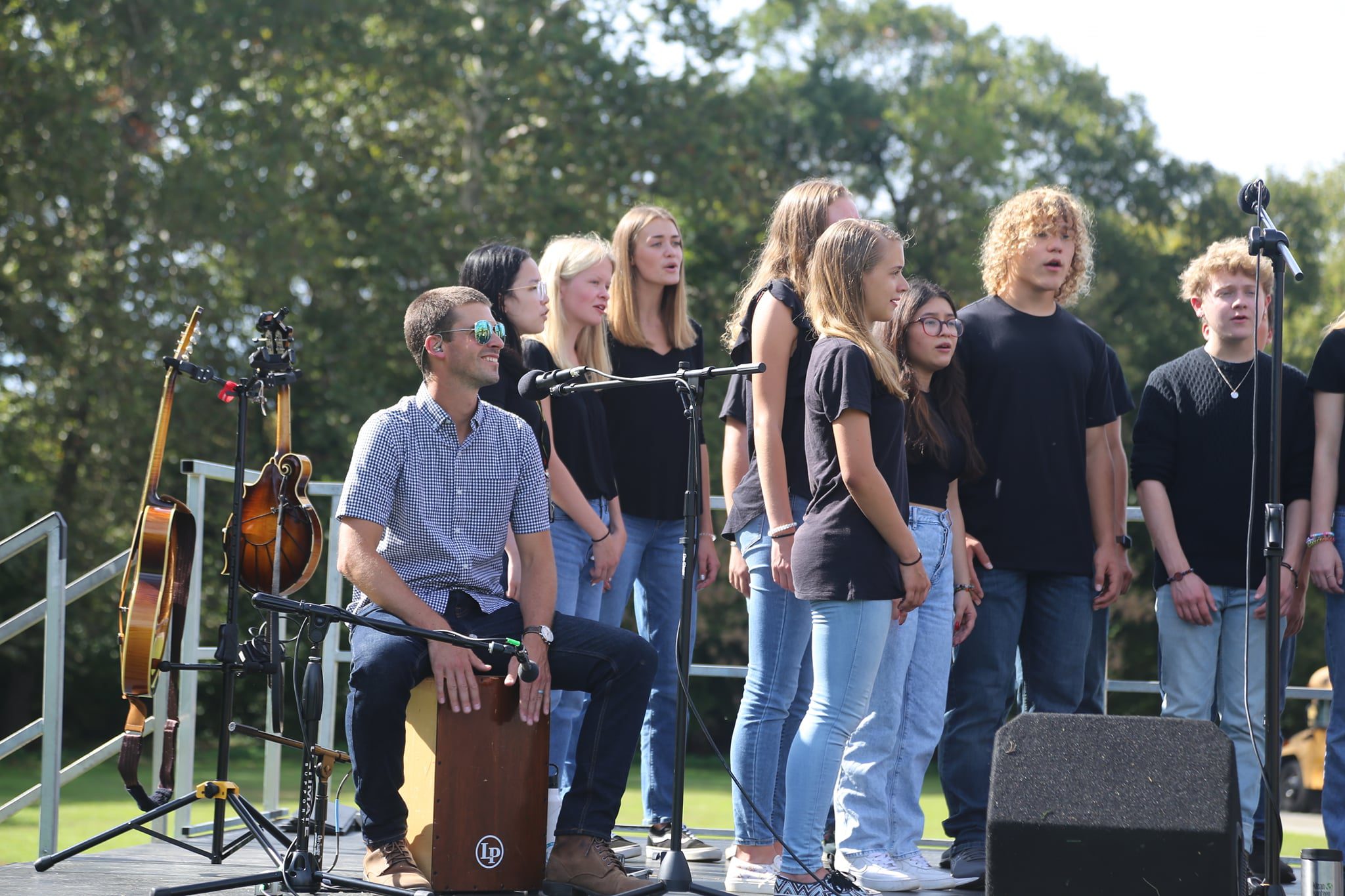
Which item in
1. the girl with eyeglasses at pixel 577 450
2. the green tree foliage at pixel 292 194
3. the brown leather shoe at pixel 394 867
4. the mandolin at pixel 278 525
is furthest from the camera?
the green tree foliage at pixel 292 194

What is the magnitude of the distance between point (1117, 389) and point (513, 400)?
1808 mm

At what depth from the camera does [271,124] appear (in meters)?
15.1

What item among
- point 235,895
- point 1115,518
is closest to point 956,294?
point 1115,518

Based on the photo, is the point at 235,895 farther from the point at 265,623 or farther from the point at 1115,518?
the point at 1115,518

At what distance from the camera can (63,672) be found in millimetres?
4516

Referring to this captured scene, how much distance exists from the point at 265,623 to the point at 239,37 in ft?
41.8

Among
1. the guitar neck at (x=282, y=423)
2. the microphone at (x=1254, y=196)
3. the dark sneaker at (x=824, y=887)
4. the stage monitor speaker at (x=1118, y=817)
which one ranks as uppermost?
the microphone at (x=1254, y=196)

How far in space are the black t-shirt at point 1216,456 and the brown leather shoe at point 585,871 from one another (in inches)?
72.6

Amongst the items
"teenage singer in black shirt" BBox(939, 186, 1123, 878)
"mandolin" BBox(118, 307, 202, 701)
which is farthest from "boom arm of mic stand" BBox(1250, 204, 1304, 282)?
"mandolin" BBox(118, 307, 202, 701)

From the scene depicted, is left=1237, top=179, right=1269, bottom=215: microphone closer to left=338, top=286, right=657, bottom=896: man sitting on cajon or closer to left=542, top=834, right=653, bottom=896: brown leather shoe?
left=338, top=286, right=657, bottom=896: man sitting on cajon

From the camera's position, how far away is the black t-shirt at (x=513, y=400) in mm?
4070

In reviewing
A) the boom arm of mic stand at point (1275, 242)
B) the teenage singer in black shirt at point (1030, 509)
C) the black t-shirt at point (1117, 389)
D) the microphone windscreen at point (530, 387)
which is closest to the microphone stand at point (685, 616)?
the microphone windscreen at point (530, 387)

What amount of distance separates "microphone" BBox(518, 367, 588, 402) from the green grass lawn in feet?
8.99

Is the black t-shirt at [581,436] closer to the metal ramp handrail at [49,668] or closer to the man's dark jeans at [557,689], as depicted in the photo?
the man's dark jeans at [557,689]
